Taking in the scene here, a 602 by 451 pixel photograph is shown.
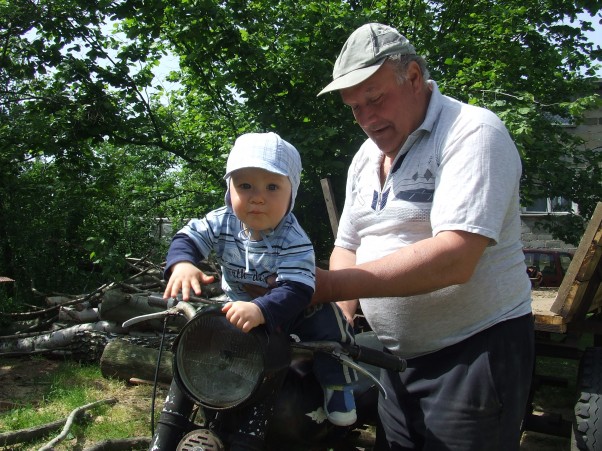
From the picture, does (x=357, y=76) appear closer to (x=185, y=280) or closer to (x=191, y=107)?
(x=185, y=280)

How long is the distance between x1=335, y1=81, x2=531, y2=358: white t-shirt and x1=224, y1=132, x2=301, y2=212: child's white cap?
1.28 ft

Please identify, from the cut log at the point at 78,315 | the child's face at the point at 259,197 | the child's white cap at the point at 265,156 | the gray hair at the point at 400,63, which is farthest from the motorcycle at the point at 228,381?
the cut log at the point at 78,315

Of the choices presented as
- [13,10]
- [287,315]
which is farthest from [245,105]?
[287,315]

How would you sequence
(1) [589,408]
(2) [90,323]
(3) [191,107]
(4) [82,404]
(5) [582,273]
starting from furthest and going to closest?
(3) [191,107]
(2) [90,323]
(4) [82,404]
(5) [582,273]
(1) [589,408]

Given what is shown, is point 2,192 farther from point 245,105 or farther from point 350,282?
point 350,282

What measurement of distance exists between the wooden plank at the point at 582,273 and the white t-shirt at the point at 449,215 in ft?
5.71

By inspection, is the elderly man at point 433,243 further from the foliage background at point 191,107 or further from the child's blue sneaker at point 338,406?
the foliage background at point 191,107

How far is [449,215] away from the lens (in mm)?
1882

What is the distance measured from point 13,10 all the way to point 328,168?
4.55 m

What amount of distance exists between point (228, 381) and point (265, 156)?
64cm

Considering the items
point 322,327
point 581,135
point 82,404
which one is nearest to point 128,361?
point 82,404

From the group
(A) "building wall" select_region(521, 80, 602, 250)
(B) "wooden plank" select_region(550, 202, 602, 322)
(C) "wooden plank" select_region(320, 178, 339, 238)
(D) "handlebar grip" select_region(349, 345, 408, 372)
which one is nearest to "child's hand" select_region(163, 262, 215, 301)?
(D) "handlebar grip" select_region(349, 345, 408, 372)

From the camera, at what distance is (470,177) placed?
190 centimetres

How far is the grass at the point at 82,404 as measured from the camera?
484 cm
